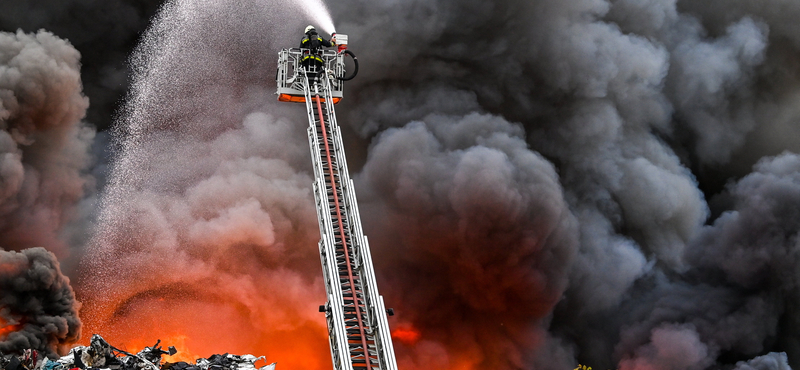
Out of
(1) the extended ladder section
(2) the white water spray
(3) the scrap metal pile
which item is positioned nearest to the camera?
(1) the extended ladder section

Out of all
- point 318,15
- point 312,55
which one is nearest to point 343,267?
point 312,55

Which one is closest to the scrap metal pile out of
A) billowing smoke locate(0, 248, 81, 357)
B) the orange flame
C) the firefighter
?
billowing smoke locate(0, 248, 81, 357)

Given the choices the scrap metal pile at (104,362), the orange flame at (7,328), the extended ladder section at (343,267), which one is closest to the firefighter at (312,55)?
the extended ladder section at (343,267)

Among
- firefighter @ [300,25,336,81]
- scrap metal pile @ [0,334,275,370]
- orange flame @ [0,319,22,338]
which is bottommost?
scrap metal pile @ [0,334,275,370]

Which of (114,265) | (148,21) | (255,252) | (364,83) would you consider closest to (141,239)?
(114,265)

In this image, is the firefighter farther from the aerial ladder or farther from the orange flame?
the orange flame

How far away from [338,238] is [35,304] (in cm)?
1233

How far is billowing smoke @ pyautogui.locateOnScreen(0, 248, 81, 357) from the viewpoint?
63.1 ft

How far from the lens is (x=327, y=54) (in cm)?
1669

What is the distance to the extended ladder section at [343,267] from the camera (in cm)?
1208

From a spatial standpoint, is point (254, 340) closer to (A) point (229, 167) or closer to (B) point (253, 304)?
(B) point (253, 304)

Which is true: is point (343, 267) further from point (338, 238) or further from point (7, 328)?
point (7, 328)

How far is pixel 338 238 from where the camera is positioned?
13.8m

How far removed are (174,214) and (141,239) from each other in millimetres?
1690
